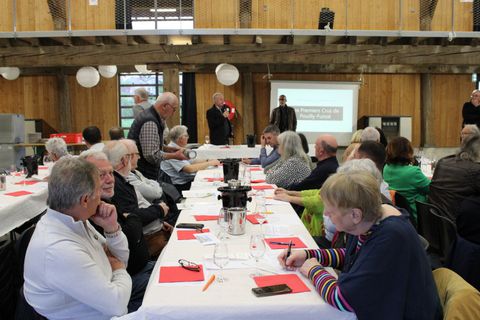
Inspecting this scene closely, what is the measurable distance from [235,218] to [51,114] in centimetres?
1137

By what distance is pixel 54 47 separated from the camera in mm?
8859

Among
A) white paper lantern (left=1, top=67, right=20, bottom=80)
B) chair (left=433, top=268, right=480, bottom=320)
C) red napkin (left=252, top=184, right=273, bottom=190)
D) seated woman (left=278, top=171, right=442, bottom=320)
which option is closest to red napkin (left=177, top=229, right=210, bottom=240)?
seated woman (left=278, top=171, right=442, bottom=320)

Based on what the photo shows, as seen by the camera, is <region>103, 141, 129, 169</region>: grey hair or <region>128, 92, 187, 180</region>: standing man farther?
<region>128, 92, 187, 180</region>: standing man

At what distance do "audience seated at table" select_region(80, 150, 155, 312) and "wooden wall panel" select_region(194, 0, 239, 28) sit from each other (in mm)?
7095

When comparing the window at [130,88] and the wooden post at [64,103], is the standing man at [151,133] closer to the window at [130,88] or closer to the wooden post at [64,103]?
the window at [130,88]

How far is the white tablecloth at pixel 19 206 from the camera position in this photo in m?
3.51

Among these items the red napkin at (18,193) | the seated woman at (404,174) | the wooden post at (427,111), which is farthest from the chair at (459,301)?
the wooden post at (427,111)

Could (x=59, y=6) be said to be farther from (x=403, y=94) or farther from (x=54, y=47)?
(x=403, y=94)

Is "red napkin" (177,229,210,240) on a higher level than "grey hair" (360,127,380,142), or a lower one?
lower

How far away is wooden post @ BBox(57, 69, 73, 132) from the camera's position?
12.1 metres

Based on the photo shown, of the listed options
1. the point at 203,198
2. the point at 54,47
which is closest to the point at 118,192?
the point at 203,198

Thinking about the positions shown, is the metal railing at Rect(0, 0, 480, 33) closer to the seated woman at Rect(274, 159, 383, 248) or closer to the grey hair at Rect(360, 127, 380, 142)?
the grey hair at Rect(360, 127, 380, 142)

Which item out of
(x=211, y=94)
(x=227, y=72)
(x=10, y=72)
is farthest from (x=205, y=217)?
(x=10, y=72)

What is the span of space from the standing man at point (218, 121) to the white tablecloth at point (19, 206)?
5.02m
